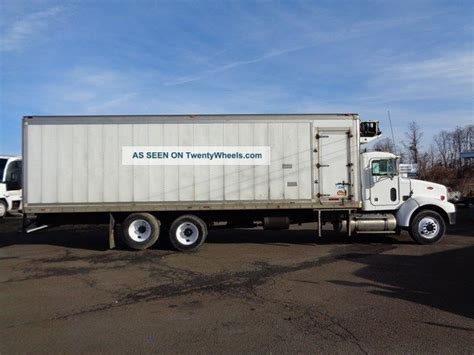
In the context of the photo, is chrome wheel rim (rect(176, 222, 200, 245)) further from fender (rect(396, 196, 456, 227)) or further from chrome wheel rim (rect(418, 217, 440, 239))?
chrome wheel rim (rect(418, 217, 440, 239))

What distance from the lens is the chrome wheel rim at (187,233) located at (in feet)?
39.3

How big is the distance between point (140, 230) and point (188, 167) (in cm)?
210

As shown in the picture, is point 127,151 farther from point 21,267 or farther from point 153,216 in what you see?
point 21,267

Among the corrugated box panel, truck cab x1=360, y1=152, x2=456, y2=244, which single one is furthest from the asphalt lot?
the corrugated box panel

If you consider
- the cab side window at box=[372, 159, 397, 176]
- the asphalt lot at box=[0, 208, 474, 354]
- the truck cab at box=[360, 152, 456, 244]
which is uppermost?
the cab side window at box=[372, 159, 397, 176]

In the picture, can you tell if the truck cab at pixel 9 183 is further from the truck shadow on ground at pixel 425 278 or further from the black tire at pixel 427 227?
the truck shadow on ground at pixel 425 278

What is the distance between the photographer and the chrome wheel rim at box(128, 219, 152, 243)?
39.3 feet

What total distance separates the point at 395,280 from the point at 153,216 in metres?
6.38

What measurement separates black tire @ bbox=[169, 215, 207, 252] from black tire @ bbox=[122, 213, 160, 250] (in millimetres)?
475

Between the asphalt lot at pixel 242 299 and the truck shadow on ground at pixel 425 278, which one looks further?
the truck shadow on ground at pixel 425 278

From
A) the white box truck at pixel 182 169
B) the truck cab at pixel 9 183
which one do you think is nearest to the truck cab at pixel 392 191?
the white box truck at pixel 182 169

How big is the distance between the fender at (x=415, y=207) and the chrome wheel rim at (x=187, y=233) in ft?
18.3

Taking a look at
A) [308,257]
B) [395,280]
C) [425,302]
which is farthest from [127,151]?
[425,302]

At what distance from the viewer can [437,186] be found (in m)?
12.9
